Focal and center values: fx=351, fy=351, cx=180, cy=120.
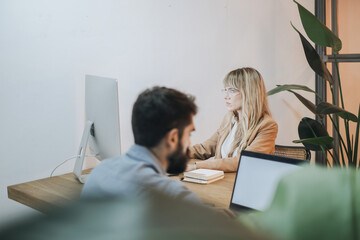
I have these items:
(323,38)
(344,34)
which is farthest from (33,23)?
(344,34)

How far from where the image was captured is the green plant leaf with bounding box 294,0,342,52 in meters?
2.05

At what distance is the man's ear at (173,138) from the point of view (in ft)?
3.75

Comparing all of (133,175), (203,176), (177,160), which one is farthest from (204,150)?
(133,175)

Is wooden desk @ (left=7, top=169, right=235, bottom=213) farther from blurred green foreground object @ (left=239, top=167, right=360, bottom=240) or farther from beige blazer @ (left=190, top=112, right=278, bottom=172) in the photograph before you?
blurred green foreground object @ (left=239, top=167, right=360, bottom=240)

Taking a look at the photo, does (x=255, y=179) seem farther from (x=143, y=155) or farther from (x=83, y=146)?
(x=83, y=146)

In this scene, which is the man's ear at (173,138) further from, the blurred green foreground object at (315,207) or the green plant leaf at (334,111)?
the green plant leaf at (334,111)

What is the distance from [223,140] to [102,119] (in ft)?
3.41

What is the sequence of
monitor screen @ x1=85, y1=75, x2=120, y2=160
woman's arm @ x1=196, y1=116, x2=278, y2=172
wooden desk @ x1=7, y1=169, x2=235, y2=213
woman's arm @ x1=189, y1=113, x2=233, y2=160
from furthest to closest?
woman's arm @ x1=189, y1=113, x2=233, y2=160 < woman's arm @ x1=196, y1=116, x2=278, y2=172 < monitor screen @ x1=85, y1=75, x2=120, y2=160 < wooden desk @ x1=7, y1=169, x2=235, y2=213

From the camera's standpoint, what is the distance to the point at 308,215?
8.5 inches

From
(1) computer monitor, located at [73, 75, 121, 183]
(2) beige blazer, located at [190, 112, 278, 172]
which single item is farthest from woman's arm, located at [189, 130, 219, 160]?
(1) computer monitor, located at [73, 75, 121, 183]

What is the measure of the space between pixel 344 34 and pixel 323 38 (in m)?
1.40

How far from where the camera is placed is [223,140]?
8.68ft

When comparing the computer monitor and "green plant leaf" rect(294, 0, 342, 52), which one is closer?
the computer monitor

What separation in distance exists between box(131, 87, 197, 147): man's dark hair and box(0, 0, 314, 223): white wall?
4.63 feet
